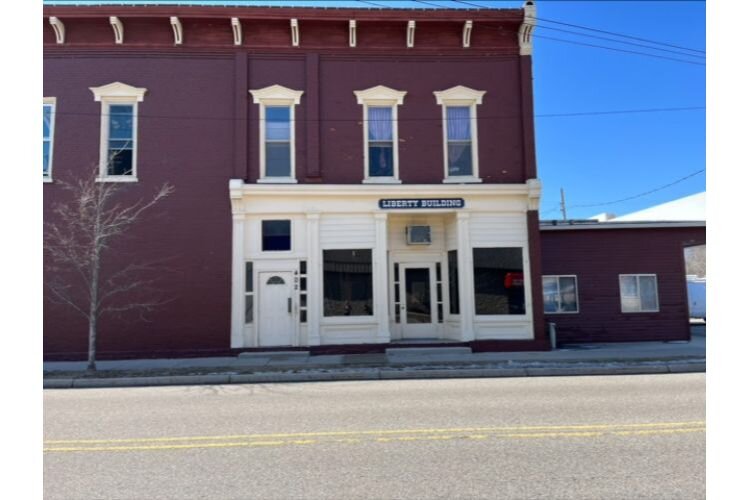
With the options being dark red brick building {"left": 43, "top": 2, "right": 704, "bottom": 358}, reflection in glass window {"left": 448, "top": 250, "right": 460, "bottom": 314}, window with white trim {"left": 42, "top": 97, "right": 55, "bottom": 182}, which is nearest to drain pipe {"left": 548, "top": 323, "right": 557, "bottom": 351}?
dark red brick building {"left": 43, "top": 2, "right": 704, "bottom": 358}

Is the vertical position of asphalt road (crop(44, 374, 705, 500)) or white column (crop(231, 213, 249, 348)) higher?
white column (crop(231, 213, 249, 348))

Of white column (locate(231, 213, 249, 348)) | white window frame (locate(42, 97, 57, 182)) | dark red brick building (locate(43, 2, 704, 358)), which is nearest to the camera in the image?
white column (locate(231, 213, 249, 348))

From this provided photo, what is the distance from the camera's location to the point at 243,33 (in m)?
14.6

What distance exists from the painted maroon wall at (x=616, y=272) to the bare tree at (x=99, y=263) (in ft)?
38.0

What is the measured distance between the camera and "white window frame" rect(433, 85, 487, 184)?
48.2 ft

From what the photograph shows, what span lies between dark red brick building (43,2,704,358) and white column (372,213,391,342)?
5cm

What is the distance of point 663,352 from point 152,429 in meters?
12.2

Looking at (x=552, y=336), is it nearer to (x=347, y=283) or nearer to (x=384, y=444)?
(x=347, y=283)

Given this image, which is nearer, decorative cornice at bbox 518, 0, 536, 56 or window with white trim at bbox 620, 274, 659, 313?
decorative cornice at bbox 518, 0, 536, 56

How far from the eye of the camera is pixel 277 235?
46.8 feet

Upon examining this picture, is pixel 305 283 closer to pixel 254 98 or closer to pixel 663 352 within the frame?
pixel 254 98

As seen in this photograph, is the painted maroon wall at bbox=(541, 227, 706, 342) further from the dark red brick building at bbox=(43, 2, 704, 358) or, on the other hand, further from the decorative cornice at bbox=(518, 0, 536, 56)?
the decorative cornice at bbox=(518, 0, 536, 56)

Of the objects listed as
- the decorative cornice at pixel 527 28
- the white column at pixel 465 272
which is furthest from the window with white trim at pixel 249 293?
the decorative cornice at pixel 527 28

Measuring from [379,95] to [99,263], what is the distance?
8785 millimetres
